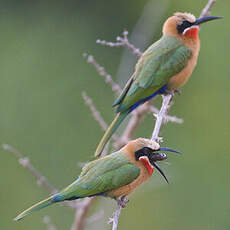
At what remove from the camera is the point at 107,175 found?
3.26 m

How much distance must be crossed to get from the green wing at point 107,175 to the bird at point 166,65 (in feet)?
0.81

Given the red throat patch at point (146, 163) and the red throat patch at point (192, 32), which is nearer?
the red throat patch at point (146, 163)

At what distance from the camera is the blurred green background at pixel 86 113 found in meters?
6.89

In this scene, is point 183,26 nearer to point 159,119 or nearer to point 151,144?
point 159,119

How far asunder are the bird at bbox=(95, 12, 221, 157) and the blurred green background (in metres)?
2.93

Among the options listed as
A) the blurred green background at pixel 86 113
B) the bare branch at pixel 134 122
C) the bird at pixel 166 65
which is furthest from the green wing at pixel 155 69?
the blurred green background at pixel 86 113

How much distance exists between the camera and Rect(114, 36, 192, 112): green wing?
3.49m

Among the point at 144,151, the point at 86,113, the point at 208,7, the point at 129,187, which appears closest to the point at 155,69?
the point at 208,7

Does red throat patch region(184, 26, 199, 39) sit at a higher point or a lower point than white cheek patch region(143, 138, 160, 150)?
higher

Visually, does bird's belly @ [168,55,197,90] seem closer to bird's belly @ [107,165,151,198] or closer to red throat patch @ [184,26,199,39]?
red throat patch @ [184,26,199,39]

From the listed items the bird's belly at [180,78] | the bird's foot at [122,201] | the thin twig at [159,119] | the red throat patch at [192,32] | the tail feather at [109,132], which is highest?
the red throat patch at [192,32]

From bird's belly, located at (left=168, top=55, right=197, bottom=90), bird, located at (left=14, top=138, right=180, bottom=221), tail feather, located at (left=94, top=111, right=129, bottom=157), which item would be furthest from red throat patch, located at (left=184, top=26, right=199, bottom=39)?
bird, located at (left=14, top=138, right=180, bottom=221)

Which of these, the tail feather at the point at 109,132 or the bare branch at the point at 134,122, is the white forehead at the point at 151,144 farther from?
the bare branch at the point at 134,122

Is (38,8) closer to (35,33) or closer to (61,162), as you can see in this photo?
(35,33)
